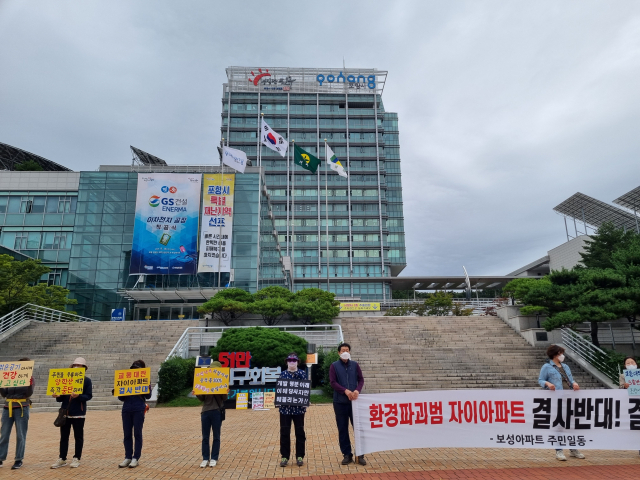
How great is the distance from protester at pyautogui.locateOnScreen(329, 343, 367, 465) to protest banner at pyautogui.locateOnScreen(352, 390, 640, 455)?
0.17 meters

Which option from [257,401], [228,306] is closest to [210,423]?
[257,401]

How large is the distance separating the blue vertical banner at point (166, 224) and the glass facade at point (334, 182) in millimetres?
41276

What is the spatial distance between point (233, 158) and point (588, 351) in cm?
2389

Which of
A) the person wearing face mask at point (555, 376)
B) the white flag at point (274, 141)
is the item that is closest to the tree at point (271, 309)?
the white flag at point (274, 141)

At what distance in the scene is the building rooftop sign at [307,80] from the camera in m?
84.9

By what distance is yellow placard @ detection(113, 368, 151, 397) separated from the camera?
6648 millimetres

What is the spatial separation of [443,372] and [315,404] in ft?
18.4

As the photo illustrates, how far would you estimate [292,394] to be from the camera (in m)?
6.46

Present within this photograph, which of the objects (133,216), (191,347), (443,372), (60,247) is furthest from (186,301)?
(443,372)

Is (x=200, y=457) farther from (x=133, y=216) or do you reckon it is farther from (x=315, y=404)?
(x=133, y=216)

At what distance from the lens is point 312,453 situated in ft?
24.0

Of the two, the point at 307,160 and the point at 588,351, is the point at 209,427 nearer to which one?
the point at 588,351

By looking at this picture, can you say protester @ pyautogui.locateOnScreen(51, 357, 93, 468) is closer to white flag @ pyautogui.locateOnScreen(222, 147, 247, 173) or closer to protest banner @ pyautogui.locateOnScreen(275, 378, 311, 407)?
protest banner @ pyautogui.locateOnScreen(275, 378, 311, 407)

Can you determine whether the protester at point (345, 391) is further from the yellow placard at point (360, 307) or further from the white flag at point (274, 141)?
the yellow placard at point (360, 307)
